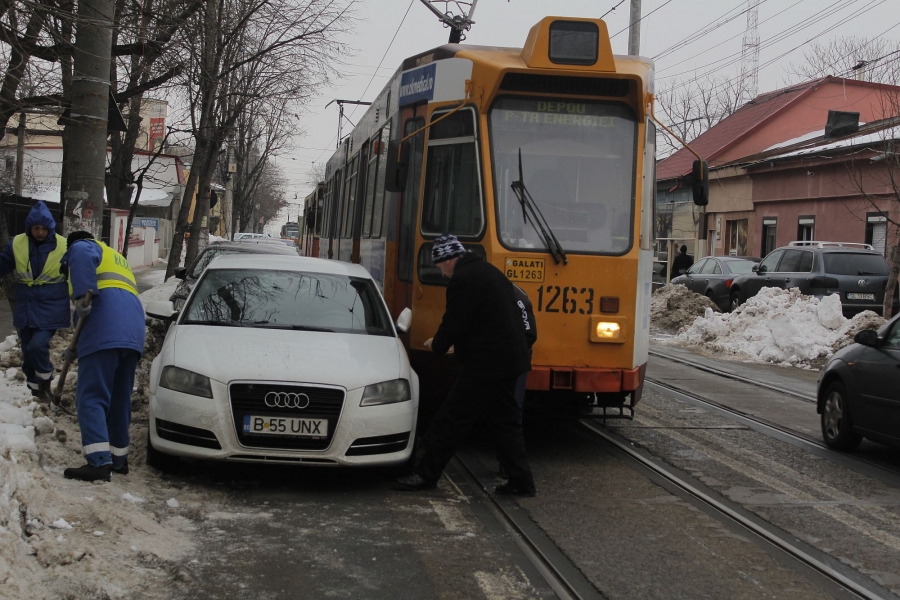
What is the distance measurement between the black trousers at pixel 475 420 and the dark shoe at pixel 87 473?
2.00 m

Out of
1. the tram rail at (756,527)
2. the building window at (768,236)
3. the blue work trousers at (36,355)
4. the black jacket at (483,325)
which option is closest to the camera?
the tram rail at (756,527)

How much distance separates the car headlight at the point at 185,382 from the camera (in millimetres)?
6680

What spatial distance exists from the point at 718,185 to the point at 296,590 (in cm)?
3393

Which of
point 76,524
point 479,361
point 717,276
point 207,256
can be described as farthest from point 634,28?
point 76,524

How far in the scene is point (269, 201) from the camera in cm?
11081

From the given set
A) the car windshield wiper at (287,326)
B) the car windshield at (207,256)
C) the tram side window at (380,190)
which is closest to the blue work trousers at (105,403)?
the car windshield wiper at (287,326)

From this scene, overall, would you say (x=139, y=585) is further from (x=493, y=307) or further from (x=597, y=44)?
(x=597, y=44)

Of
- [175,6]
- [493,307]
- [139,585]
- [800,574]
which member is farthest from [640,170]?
[175,6]

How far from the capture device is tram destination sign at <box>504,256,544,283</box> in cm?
813

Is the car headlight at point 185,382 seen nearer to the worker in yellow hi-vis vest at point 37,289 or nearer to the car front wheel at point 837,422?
the worker in yellow hi-vis vest at point 37,289

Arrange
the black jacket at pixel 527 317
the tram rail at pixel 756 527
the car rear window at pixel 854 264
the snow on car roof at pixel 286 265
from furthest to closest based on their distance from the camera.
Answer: the car rear window at pixel 854 264, the snow on car roof at pixel 286 265, the black jacket at pixel 527 317, the tram rail at pixel 756 527

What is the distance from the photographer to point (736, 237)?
35.6 m

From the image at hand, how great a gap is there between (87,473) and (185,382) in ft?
2.71

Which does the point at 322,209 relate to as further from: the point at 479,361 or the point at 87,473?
the point at 87,473
